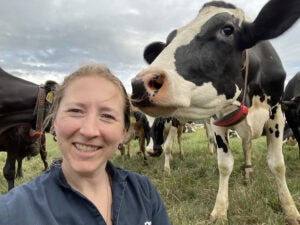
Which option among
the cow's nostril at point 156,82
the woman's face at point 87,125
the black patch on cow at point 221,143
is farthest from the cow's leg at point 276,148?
the woman's face at point 87,125

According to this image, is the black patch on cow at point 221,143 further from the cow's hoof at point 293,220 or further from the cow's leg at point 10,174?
the cow's leg at point 10,174

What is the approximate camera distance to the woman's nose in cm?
182

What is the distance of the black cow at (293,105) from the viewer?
22.7 feet

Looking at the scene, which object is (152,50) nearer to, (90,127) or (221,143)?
(221,143)

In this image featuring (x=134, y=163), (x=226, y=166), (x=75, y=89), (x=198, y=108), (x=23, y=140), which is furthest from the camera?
(x=134, y=163)

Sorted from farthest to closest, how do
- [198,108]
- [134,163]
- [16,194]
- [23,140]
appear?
[134,163]
[23,140]
[198,108]
[16,194]

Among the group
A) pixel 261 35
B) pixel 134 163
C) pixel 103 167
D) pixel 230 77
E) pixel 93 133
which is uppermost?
pixel 261 35

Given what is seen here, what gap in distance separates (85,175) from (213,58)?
1.71 m

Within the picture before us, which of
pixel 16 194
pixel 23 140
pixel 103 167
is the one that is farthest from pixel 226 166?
pixel 23 140

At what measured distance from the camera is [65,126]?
183 centimetres

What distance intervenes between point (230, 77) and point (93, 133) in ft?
6.23

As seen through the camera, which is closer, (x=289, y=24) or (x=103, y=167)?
(x=103, y=167)

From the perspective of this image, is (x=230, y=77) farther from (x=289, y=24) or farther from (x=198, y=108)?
(x=289, y=24)

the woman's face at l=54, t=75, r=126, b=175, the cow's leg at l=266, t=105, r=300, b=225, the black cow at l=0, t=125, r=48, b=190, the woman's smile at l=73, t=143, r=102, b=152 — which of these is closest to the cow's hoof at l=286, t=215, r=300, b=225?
the cow's leg at l=266, t=105, r=300, b=225
